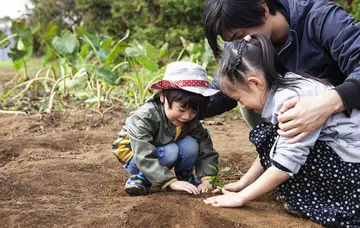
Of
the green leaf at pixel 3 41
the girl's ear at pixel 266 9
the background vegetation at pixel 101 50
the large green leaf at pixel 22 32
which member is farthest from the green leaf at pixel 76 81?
the girl's ear at pixel 266 9

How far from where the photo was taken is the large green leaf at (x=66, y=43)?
5.15m

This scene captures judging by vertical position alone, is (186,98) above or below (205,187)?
above

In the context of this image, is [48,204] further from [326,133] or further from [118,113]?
[118,113]

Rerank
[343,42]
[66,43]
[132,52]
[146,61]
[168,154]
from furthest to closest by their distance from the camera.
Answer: [66,43]
[146,61]
[132,52]
[168,154]
[343,42]

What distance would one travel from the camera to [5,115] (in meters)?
4.33

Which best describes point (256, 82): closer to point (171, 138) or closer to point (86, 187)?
point (171, 138)

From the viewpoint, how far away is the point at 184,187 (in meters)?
2.23

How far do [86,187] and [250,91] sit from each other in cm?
86

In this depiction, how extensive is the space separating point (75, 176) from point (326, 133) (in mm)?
1186

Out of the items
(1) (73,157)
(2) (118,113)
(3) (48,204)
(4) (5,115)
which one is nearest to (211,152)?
(3) (48,204)

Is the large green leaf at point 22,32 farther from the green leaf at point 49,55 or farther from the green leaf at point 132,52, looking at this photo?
the green leaf at point 132,52

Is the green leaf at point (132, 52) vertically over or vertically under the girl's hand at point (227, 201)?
under

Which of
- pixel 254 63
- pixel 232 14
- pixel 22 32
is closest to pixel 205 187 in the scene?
pixel 254 63

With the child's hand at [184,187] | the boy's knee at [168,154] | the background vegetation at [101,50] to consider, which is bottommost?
the background vegetation at [101,50]
